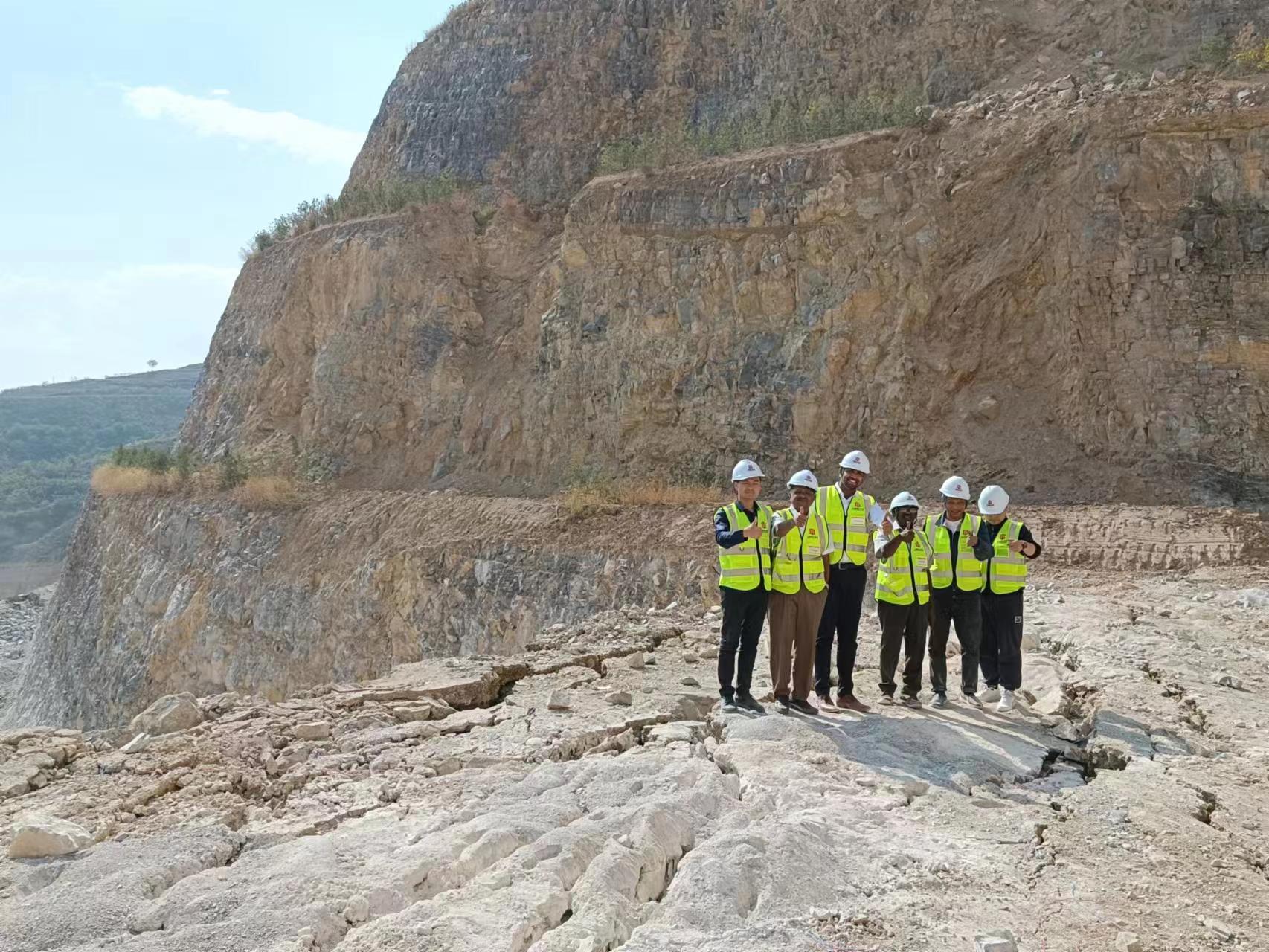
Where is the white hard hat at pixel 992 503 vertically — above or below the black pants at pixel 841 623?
above

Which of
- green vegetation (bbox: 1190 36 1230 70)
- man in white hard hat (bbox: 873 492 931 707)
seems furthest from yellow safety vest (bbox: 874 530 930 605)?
green vegetation (bbox: 1190 36 1230 70)

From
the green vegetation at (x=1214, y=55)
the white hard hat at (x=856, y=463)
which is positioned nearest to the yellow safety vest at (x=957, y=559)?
the white hard hat at (x=856, y=463)

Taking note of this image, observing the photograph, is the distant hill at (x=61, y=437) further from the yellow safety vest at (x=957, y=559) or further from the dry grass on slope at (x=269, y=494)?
the yellow safety vest at (x=957, y=559)

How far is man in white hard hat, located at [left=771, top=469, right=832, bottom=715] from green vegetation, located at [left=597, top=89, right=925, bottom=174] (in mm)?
12849

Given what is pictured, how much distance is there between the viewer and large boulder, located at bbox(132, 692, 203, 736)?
6.65 m

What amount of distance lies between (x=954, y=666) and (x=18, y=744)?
6.58 m

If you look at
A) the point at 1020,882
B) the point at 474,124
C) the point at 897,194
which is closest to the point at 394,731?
the point at 1020,882

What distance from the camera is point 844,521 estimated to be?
6.62 metres

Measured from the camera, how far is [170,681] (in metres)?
20.8

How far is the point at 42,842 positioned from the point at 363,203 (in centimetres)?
2177

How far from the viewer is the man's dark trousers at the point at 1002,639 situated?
674 cm

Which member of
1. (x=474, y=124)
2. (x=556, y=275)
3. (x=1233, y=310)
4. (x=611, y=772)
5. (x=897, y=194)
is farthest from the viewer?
(x=474, y=124)

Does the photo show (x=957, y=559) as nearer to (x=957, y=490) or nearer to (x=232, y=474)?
(x=957, y=490)

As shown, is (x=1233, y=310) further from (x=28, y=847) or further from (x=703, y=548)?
(x=28, y=847)
